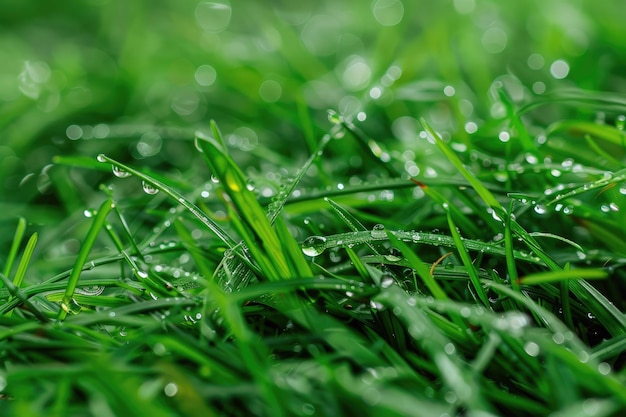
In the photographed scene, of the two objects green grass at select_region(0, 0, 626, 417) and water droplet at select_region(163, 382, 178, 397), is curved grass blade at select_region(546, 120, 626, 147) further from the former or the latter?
water droplet at select_region(163, 382, 178, 397)

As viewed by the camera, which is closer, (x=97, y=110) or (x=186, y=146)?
(x=186, y=146)

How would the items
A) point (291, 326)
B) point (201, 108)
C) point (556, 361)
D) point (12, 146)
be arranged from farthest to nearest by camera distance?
point (201, 108) < point (12, 146) < point (291, 326) < point (556, 361)

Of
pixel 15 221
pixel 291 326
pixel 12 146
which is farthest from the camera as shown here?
pixel 12 146

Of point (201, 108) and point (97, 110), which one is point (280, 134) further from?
point (97, 110)

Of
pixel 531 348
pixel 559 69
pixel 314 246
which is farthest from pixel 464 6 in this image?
pixel 531 348

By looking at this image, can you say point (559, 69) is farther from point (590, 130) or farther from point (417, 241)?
point (417, 241)

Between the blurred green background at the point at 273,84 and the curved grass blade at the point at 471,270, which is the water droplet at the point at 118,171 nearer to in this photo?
the blurred green background at the point at 273,84

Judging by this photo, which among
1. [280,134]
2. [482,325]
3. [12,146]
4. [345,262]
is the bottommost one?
[12,146]

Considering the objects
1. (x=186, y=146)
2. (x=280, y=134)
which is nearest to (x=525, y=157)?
(x=280, y=134)
